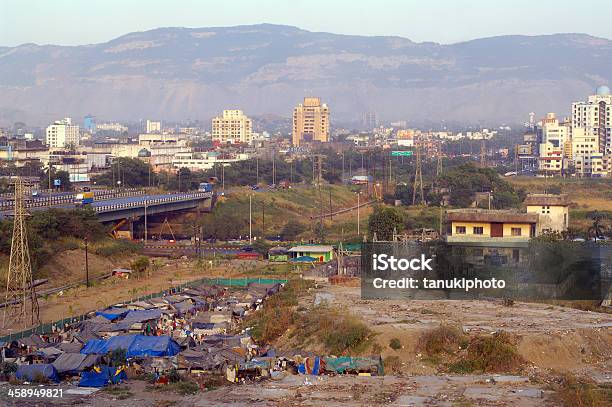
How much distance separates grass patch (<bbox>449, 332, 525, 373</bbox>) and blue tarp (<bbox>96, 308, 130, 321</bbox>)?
7085 mm

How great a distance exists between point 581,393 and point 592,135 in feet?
218

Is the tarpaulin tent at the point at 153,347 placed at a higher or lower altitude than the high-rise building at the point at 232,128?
lower

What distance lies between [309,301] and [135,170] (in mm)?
37531

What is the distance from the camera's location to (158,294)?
25.2 meters

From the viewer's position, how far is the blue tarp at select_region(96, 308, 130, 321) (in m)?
21.2

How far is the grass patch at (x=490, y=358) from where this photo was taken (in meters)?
17.1

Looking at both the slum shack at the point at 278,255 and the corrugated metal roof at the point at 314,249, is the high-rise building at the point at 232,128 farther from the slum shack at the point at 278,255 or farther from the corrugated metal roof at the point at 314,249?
the corrugated metal roof at the point at 314,249

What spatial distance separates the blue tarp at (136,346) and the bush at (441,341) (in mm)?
3968

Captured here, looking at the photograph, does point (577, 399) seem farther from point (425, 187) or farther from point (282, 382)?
point (425, 187)

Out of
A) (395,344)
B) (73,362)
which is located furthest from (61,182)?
(395,344)

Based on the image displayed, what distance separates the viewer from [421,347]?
1798cm

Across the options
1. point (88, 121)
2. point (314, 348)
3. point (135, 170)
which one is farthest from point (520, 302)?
point (88, 121)

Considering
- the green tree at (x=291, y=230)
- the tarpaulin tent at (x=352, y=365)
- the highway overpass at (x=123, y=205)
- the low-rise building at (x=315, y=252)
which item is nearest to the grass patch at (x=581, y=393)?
the tarpaulin tent at (x=352, y=365)

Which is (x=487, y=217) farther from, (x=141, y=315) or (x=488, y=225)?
(x=141, y=315)
